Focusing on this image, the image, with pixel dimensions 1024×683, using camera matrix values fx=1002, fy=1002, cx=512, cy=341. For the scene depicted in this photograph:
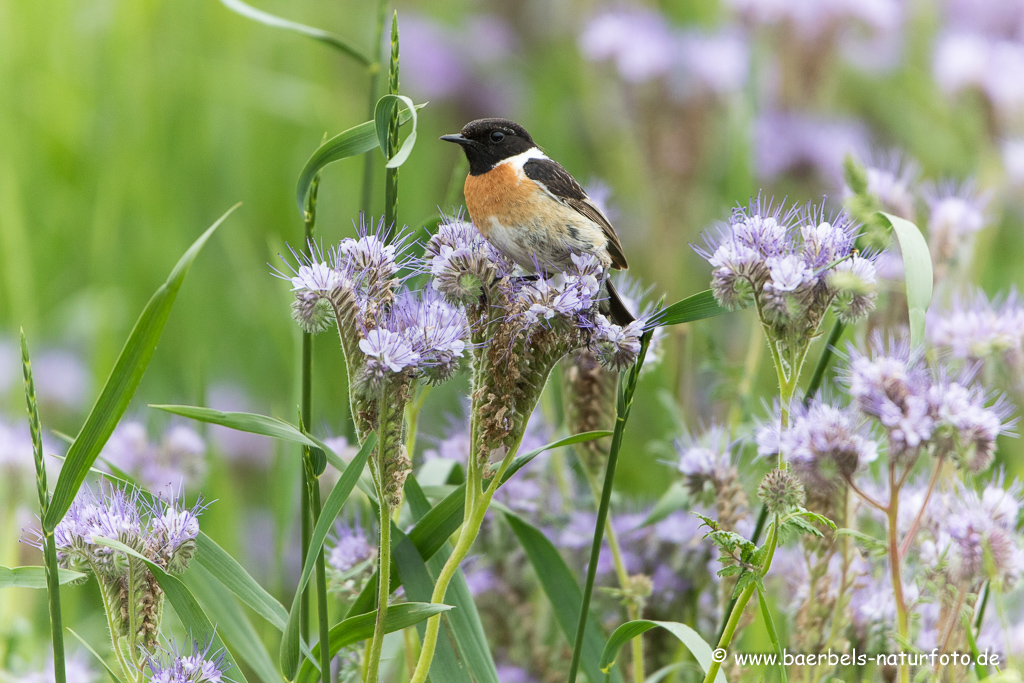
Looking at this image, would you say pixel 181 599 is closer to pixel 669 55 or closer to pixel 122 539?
pixel 122 539

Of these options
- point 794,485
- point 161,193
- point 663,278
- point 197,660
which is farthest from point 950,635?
point 161,193

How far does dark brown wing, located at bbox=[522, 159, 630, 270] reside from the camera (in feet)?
5.78

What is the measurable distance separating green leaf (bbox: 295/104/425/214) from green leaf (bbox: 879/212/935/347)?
0.57 metres

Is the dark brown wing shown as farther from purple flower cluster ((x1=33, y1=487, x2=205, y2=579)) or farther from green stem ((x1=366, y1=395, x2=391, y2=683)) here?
purple flower cluster ((x1=33, y1=487, x2=205, y2=579))

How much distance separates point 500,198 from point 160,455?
91 centimetres

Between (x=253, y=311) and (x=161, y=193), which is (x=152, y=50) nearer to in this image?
(x=161, y=193)

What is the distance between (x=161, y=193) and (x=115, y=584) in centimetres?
298

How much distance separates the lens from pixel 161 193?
152 inches

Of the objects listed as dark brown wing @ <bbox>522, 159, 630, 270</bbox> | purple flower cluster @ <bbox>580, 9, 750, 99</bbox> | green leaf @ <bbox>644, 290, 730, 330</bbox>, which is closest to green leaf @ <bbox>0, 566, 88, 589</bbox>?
green leaf @ <bbox>644, 290, 730, 330</bbox>

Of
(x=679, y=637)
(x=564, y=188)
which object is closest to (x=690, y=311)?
(x=679, y=637)

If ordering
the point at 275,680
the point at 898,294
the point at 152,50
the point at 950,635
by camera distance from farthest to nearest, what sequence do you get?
the point at 152,50, the point at 898,294, the point at 950,635, the point at 275,680

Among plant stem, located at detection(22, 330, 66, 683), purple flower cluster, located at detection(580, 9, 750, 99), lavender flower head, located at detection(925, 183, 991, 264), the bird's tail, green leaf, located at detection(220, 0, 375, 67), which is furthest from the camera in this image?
purple flower cluster, located at detection(580, 9, 750, 99)

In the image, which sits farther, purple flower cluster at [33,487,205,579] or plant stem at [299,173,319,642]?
plant stem at [299,173,319,642]

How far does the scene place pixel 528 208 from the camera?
1672 mm
